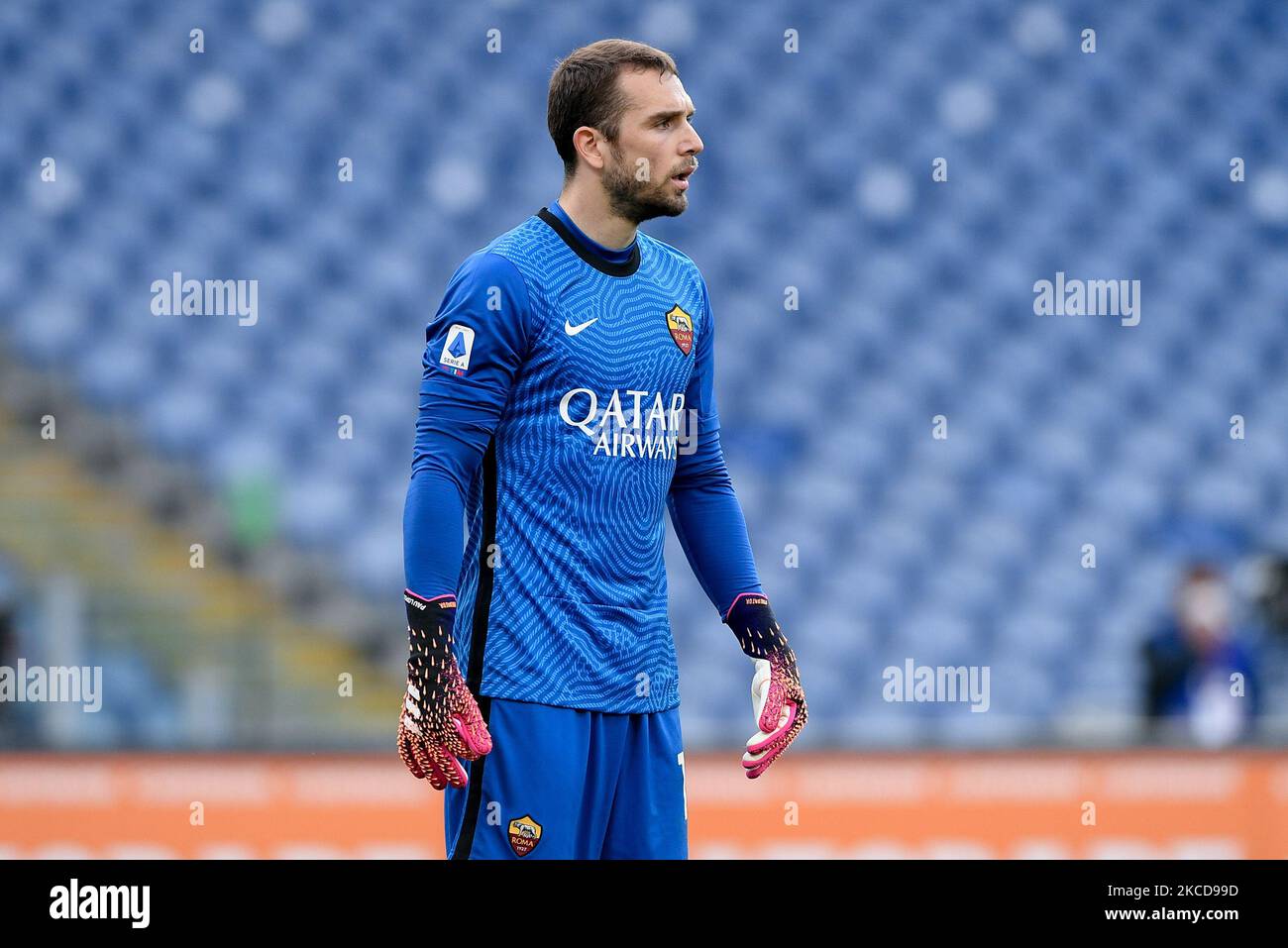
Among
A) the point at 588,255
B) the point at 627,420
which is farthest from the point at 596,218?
the point at 627,420

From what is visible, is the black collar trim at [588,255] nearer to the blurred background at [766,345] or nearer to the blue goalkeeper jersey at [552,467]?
the blue goalkeeper jersey at [552,467]

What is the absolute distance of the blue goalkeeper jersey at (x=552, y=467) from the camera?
84.3 inches

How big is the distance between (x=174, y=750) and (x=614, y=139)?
9.39 ft

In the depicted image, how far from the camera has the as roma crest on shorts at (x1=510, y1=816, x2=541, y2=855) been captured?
2131 mm

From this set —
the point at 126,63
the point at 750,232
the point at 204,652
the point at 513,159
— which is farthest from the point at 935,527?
the point at 126,63

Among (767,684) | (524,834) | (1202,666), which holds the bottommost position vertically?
(1202,666)

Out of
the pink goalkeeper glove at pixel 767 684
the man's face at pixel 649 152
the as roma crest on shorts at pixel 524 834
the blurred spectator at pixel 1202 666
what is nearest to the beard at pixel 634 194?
the man's face at pixel 649 152

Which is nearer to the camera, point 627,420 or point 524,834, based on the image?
point 524,834

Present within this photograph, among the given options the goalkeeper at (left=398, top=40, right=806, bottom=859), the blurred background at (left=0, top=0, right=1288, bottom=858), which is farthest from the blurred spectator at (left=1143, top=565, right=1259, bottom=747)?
the goalkeeper at (left=398, top=40, right=806, bottom=859)

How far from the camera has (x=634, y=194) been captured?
7.47ft

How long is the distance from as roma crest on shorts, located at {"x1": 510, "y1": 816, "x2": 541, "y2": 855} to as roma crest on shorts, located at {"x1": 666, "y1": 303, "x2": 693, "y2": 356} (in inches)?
27.7

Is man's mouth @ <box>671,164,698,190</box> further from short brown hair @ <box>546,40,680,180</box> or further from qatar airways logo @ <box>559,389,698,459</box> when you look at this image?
qatar airways logo @ <box>559,389,698,459</box>

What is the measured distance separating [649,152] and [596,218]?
0.39ft

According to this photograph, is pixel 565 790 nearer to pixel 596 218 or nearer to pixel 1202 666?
pixel 596 218
